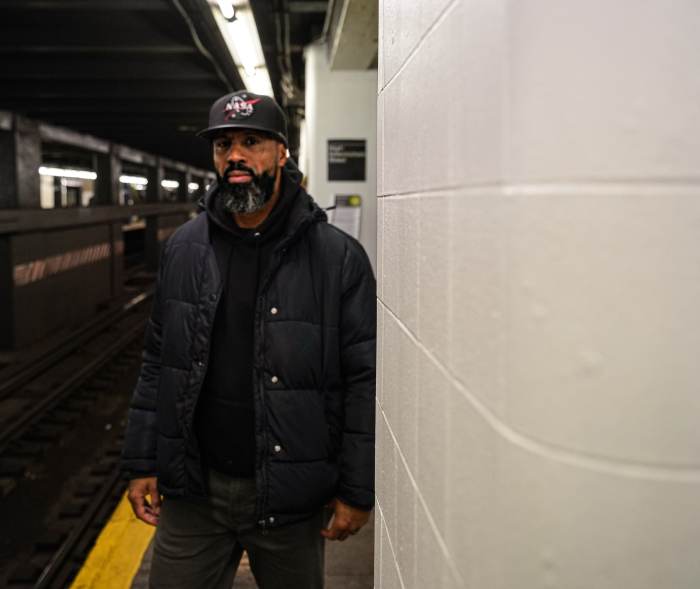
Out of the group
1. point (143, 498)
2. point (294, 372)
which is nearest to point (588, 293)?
point (294, 372)

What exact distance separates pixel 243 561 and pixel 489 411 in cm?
328

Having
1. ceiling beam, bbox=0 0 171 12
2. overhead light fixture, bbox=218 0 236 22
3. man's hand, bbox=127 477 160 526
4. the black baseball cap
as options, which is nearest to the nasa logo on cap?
the black baseball cap

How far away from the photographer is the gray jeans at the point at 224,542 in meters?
2.30

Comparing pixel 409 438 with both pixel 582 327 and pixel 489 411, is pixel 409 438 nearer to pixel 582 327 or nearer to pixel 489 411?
pixel 489 411

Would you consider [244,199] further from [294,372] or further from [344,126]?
[344,126]

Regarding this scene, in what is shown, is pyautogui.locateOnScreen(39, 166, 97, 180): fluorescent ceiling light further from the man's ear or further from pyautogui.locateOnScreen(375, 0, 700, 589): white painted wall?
pyautogui.locateOnScreen(375, 0, 700, 589): white painted wall

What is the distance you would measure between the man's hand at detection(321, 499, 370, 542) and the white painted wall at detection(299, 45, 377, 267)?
133 inches

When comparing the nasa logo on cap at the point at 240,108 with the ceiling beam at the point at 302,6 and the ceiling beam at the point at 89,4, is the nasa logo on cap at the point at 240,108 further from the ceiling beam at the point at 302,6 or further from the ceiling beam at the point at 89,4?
the ceiling beam at the point at 89,4

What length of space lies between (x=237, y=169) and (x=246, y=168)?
0.03 metres

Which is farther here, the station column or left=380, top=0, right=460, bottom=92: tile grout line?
the station column

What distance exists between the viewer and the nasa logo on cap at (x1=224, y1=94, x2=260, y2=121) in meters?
2.37

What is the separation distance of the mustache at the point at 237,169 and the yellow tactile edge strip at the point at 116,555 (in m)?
2.39

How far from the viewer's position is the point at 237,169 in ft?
7.87

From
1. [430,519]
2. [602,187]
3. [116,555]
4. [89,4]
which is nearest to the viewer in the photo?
[602,187]
